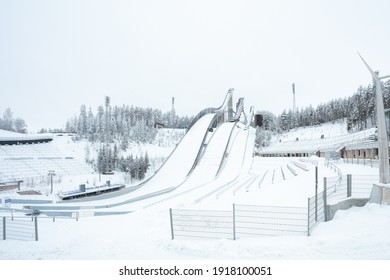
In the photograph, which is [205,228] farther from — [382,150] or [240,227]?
[382,150]

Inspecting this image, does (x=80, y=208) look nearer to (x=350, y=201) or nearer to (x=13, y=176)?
(x=13, y=176)

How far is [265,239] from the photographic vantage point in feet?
13.5

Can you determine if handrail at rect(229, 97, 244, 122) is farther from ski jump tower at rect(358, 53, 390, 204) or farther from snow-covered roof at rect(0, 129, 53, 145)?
ski jump tower at rect(358, 53, 390, 204)

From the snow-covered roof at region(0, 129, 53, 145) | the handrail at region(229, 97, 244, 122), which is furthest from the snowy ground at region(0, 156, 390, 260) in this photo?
the handrail at region(229, 97, 244, 122)

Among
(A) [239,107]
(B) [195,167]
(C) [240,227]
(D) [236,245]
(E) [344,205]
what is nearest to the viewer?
(D) [236,245]

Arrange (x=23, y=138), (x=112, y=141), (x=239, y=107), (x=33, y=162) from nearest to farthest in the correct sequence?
(x=33, y=162) → (x=23, y=138) → (x=239, y=107) → (x=112, y=141)

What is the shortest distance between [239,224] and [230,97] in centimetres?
3093

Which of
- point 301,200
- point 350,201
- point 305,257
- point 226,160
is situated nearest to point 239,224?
point 305,257

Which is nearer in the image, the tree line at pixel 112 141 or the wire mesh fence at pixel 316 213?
the wire mesh fence at pixel 316 213

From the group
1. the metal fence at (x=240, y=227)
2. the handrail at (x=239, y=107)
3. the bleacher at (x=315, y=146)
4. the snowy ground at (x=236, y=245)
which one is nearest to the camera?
the snowy ground at (x=236, y=245)

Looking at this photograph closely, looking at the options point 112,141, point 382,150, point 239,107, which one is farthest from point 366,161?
point 112,141

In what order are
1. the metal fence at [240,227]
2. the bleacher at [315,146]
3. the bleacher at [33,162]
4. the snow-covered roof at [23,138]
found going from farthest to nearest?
the bleacher at [315,146] < the snow-covered roof at [23,138] < the bleacher at [33,162] < the metal fence at [240,227]

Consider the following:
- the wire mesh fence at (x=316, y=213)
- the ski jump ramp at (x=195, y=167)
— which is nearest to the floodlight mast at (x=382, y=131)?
the wire mesh fence at (x=316, y=213)

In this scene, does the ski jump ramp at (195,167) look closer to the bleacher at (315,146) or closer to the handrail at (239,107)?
the handrail at (239,107)
